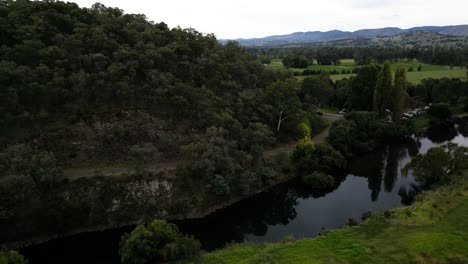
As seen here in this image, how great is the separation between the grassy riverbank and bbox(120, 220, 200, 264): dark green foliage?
4.89 feet

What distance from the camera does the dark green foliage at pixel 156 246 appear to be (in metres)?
25.0

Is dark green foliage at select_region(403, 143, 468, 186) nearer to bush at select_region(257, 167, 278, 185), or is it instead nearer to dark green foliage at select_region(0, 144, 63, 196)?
bush at select_region(257, 167, 278, 185)

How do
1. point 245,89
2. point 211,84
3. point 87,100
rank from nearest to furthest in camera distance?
point 87,100 → point 211,84 → point 245,89

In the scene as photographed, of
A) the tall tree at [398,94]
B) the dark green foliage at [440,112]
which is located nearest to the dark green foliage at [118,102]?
the tall tree at [398,94]

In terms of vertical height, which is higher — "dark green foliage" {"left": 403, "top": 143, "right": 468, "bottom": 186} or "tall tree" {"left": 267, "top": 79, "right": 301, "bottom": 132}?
"tall tree" {"left": 267, "top": 79, "right": 301, "bottom": 132}

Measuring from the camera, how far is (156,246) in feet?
83.3

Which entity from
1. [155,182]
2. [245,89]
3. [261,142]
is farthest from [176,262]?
[245,89]

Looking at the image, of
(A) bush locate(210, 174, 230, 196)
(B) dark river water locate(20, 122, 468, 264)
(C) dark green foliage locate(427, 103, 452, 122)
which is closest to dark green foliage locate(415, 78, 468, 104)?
(C) dark green foliage locate(427, 103, 452, 122)

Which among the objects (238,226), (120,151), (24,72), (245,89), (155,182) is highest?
(24,72)

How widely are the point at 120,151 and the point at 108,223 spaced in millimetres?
8855

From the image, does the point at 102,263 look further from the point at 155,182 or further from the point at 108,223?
the point at 155,182

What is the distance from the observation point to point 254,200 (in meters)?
39.7

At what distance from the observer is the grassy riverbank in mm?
25203

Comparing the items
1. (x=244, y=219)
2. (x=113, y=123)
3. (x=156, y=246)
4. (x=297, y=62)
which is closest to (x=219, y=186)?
(x=244, y=219)
